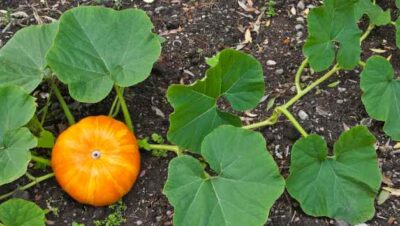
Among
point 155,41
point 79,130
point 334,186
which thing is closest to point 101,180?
point 79,130

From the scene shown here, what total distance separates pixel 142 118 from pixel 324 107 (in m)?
0.96

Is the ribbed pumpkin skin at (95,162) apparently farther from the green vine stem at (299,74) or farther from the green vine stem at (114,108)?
the green vine stem at (299,74)

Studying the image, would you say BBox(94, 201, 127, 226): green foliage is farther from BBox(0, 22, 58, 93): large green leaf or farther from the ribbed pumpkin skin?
BBox(0, 22, 58, 93): large green leaf

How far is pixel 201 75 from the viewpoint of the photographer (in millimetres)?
3471

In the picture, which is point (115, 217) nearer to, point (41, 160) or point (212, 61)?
point (41, 160)

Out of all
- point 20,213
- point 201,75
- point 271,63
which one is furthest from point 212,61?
point 20,213

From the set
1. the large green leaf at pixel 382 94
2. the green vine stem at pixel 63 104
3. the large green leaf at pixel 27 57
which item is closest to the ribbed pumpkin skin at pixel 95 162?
the green vine stem at pixel 63 104

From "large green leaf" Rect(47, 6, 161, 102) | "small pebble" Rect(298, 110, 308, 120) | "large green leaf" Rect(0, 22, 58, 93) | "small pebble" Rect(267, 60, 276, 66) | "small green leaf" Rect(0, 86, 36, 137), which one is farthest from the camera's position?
"small pebble" Rect(267, 60, 276, 66)

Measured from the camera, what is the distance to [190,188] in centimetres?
263

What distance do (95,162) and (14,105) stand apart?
437 mm

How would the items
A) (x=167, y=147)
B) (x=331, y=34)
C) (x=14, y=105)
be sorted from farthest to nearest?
(x=331, y=34) < (x=167, y=147) < (x=14, y=105)

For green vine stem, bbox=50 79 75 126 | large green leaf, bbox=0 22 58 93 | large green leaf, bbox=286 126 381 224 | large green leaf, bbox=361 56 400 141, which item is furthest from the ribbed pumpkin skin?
large green leaf, bbox=361 56 400 141

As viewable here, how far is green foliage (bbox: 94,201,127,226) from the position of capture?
9.57 ft

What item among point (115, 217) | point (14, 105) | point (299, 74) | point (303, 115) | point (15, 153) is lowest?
point (115, 217)
